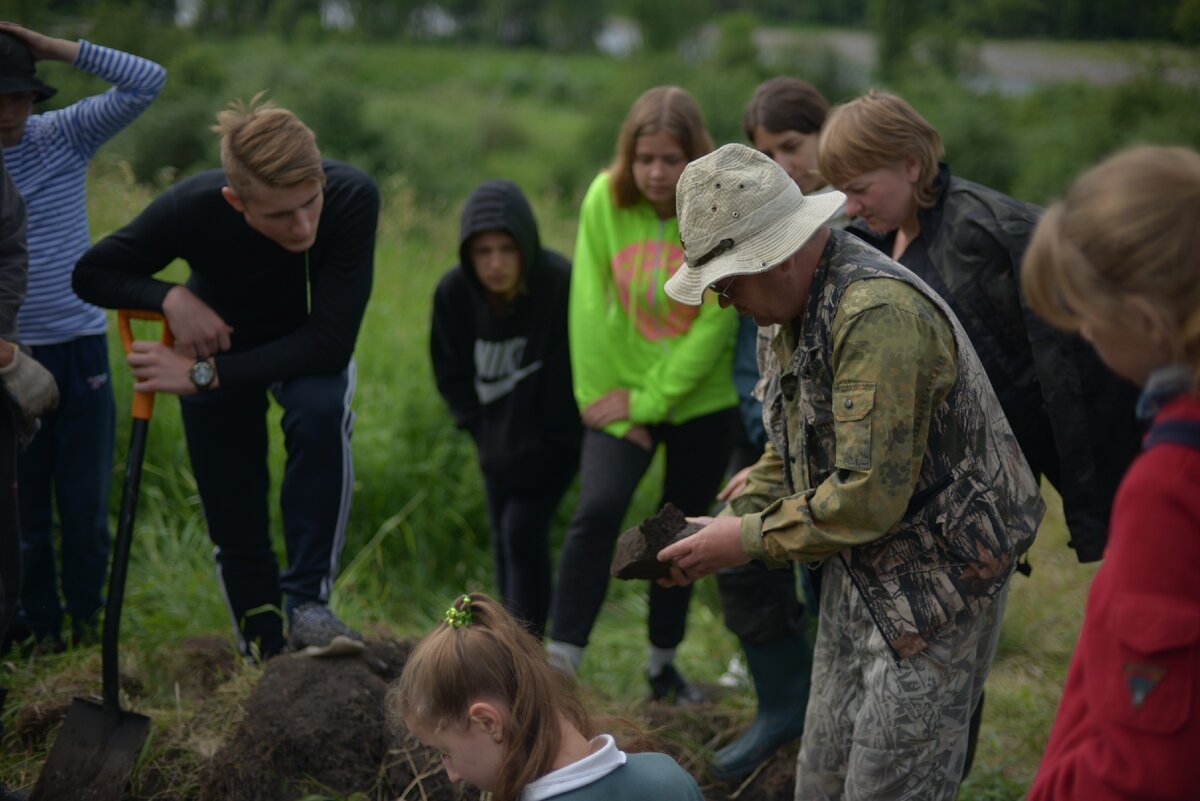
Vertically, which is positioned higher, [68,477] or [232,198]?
[232,198]

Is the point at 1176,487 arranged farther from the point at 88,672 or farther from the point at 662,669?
the point at 88,672

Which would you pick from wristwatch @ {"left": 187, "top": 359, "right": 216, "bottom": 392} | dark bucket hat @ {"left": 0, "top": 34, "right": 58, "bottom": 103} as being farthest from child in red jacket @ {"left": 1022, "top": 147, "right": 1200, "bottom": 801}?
dark bucket hat @ {"left": 0, "top": 34, "right": 58, "bottom": 103}

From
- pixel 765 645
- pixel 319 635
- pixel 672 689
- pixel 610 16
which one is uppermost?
pixel 319 635

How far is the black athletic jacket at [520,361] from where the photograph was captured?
4418 mm

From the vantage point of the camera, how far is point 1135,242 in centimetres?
163

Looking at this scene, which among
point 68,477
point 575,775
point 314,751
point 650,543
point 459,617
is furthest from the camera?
point 68,477

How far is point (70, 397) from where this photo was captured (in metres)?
4.10

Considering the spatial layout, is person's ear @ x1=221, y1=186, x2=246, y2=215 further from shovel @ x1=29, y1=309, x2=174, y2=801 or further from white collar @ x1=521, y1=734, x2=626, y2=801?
white collar @ x1=521, y1=734, x2=626, y2=801

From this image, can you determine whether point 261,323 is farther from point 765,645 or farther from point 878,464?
point 878,464

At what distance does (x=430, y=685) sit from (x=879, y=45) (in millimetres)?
21972

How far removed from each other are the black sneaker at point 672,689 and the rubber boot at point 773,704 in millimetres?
537

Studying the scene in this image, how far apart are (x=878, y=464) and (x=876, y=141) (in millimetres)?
1143

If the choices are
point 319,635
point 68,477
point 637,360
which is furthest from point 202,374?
point 637,360

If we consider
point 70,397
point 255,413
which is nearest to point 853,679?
point 255,413
